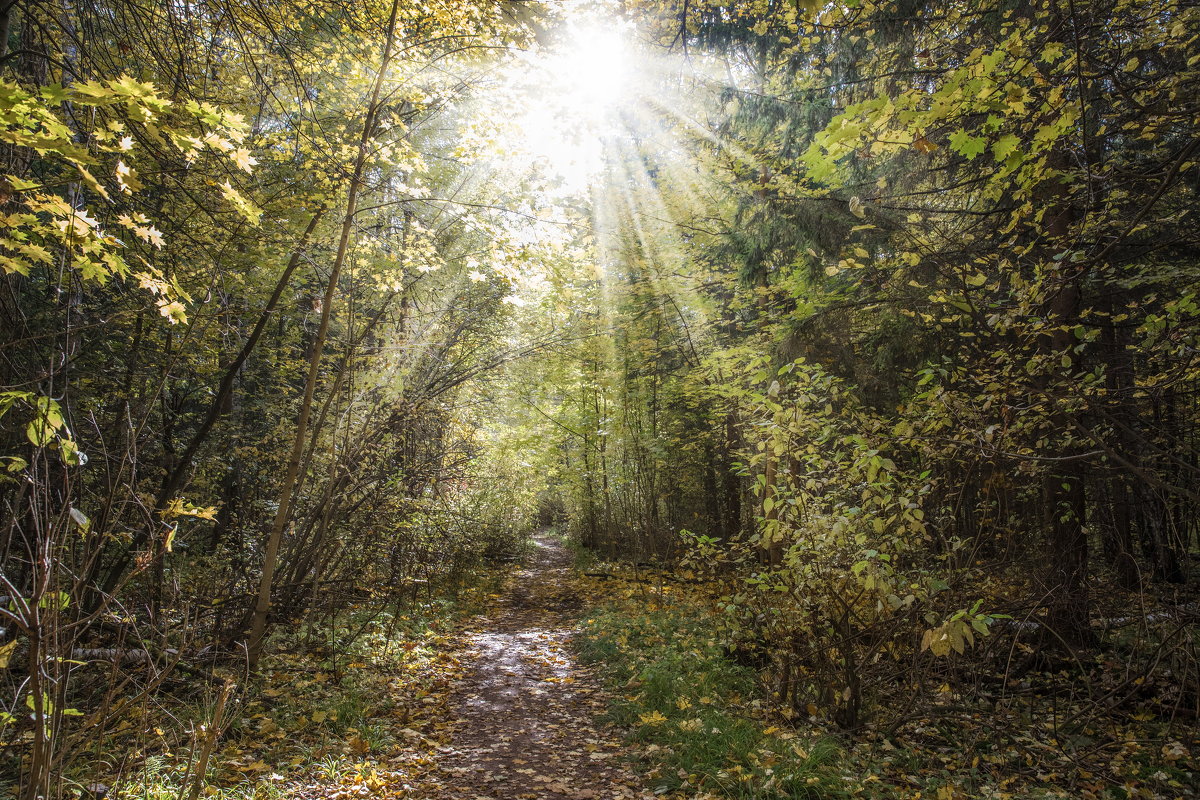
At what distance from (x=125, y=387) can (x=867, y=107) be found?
24.7 feet

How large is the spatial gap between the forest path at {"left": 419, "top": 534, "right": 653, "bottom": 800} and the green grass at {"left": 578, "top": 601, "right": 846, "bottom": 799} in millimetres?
308

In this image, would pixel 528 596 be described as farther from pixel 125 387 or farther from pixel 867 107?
pixel 867 107

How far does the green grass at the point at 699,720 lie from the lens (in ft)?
13.8

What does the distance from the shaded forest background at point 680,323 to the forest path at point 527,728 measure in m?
1.70

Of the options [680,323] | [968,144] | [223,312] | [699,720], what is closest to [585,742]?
[699,720]

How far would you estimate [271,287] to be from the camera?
8.53 m

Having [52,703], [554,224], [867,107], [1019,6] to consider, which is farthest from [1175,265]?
[52,703]

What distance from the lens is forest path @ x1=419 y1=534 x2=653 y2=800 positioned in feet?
14.9

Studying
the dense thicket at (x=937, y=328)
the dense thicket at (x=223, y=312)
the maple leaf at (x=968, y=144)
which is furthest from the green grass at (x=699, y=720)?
the maple leaf at (x=968, y=144)

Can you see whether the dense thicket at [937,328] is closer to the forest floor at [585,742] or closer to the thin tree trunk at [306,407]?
the forest floor at [585,742]

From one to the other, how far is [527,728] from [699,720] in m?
1.66

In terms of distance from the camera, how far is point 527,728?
18.7 feet

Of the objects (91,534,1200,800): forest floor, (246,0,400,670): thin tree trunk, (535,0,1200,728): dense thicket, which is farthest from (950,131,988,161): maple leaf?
(246,0,400,670): thin tree trunk

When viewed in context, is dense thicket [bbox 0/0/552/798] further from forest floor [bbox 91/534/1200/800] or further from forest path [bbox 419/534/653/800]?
forest path [bbox 419/534/653/800]
